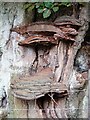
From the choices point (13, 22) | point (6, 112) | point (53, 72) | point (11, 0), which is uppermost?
point (11, 0)

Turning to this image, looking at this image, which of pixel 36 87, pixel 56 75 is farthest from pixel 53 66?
pixel 36 87

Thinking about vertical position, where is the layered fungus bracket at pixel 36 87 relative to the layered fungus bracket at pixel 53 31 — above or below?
below

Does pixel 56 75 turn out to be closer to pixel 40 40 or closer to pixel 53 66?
pixel 53 66

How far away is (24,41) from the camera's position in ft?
4.82

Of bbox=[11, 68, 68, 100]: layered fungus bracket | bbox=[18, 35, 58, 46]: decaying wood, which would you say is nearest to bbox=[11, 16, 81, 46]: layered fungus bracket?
bbox=[18, 35, 58, 46]: decaying wood

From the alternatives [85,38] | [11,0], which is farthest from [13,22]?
[85,38]

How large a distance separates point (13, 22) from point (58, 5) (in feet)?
0.72

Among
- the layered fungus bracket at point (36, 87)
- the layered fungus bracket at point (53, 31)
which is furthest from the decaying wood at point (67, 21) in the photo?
the layered fungus bracket at point (36, 87)

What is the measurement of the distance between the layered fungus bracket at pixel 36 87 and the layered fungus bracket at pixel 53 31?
15cm

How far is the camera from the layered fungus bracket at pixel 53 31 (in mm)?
1407

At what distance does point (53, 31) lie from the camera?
4.59 feet

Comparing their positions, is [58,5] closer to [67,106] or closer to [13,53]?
[13,53]

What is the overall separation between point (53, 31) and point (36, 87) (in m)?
0.24

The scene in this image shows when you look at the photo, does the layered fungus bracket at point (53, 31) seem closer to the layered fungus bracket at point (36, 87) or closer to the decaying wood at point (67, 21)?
the decaying wood at point (67, 21)
